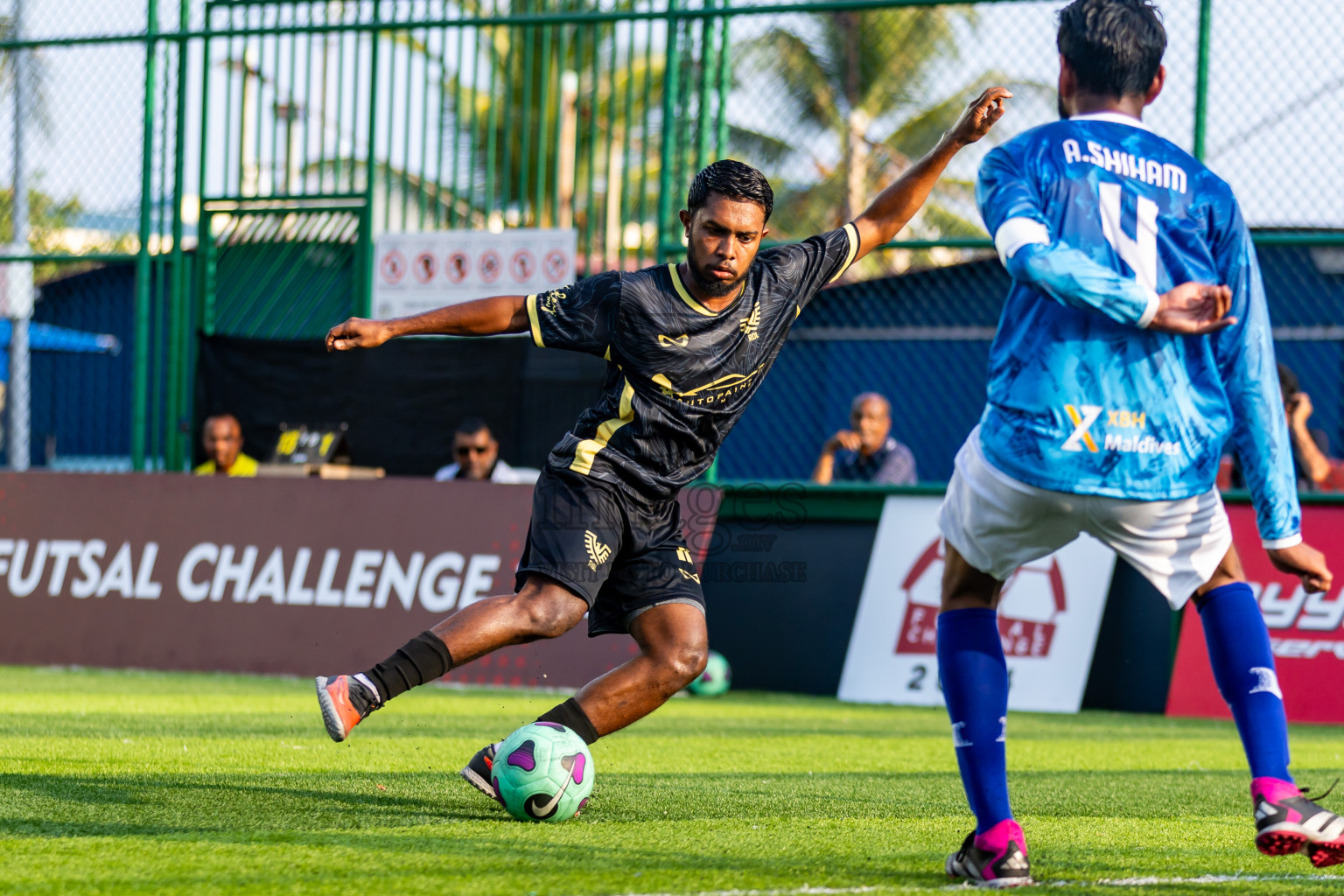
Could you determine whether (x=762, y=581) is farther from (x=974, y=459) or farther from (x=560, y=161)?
(x=974, y=459)

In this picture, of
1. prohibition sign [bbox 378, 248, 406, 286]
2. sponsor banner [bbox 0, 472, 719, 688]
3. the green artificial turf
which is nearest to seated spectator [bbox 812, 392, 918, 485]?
sponsor banner [bbox 0, 472, 719, 688]

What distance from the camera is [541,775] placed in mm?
4145

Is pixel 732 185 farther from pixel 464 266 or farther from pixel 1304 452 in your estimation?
pixel 464 266

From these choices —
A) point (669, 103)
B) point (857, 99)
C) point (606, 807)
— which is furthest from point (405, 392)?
point (857, 99)

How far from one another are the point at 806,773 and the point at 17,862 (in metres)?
2.95

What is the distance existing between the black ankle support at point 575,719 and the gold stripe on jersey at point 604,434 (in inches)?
29.3

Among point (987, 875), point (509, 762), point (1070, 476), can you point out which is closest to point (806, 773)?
point (509, 762)

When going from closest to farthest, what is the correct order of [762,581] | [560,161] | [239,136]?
[762,581]
[560,161]
[239,136]


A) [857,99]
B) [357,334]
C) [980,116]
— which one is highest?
[857,99]

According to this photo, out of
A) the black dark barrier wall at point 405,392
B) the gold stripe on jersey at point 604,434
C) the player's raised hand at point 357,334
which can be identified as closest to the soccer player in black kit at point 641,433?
the gold stripe on jersey at point 604,434

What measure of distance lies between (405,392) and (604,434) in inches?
237

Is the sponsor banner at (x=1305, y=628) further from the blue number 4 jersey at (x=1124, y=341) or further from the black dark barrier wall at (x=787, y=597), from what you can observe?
the blue number 4 jersey at (x=1124, y=341)

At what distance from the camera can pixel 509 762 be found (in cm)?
420

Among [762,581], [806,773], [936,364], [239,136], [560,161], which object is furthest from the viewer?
[936,364]
